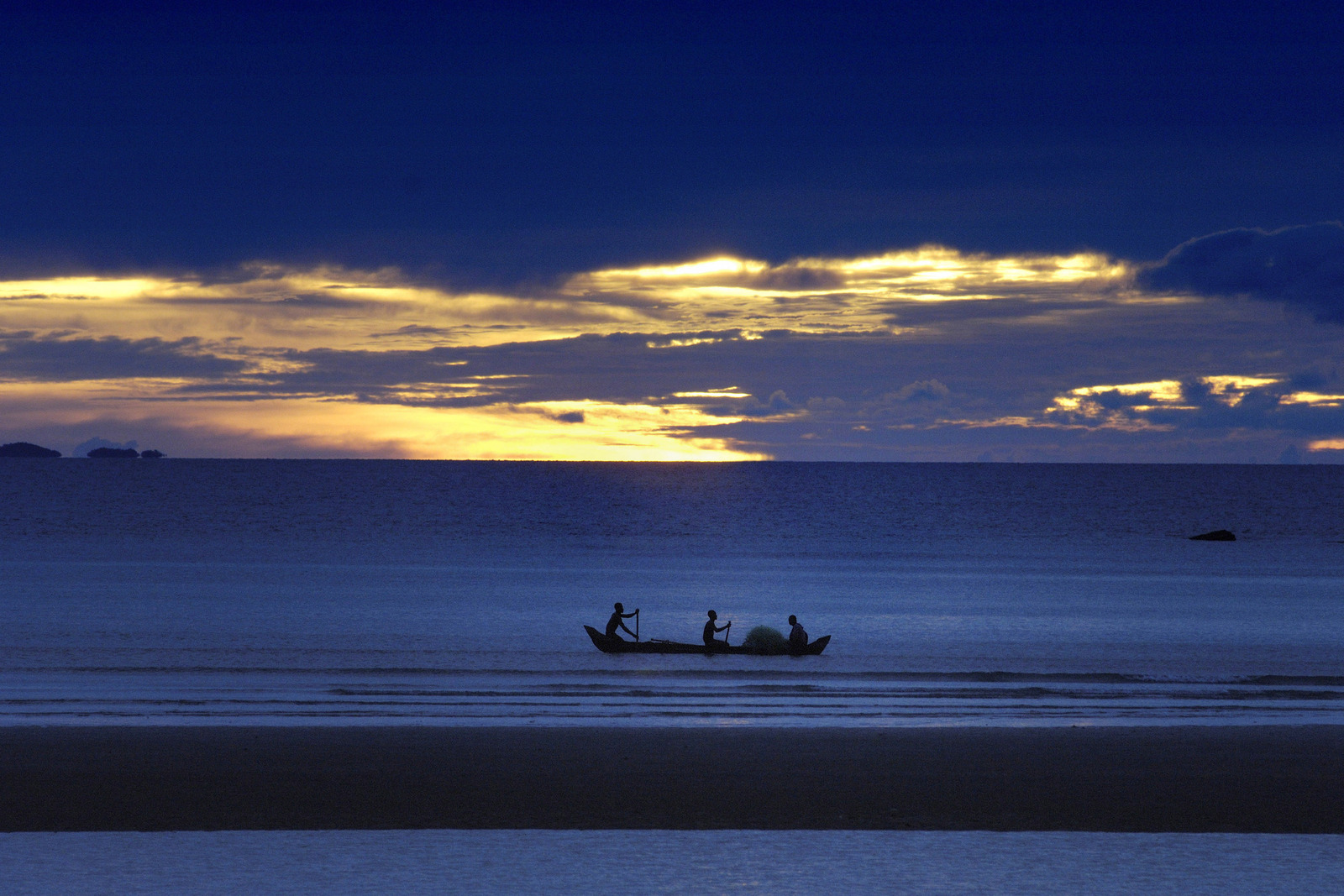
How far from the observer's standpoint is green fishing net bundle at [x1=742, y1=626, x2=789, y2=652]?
3178 cm

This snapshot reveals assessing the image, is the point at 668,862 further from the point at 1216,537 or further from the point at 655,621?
the point at 1216,537

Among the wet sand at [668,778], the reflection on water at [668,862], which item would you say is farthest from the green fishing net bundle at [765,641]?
the reflection on water at [668,862]

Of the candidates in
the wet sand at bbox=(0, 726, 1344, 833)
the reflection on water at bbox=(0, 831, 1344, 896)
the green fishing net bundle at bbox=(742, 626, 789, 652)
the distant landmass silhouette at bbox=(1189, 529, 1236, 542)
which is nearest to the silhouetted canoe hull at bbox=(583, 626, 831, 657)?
the green fishing net bundle at bbox=(742, 626, 789, 652)

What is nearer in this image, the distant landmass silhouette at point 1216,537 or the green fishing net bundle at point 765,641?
the green fishing net bundle at point 765,641

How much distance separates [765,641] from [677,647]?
8.09 ft

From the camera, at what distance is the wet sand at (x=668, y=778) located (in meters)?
11.9

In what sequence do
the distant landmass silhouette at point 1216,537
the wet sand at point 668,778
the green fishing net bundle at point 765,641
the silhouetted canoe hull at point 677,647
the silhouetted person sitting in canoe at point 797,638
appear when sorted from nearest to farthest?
1. the wet sand at point 668,778
2. the silhouetted canoe hull at point 677,647
3. the silhouetted person sitting in canoe at point 797,638
4. the green fishing net bundle at point 765,641
5. the distant landmass silhouette at point 1216,537

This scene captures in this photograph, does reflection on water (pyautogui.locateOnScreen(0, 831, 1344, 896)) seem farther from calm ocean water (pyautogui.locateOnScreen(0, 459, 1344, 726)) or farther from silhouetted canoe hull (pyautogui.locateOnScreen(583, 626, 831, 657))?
silhouetted canoe hull (pyautogui.locateOnScreen(583, 626, 831, 657))

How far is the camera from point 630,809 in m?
12.2

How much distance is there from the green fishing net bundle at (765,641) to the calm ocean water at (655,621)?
0.95 meters

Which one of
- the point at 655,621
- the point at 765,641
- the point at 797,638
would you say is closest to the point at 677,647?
the point at 765,641

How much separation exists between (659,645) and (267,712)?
13542mm

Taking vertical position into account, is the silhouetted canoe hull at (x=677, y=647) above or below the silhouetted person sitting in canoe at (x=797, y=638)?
below

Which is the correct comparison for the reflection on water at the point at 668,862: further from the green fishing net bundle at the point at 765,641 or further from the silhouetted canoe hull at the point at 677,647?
the green fishing net bundle at the point at 765,641
